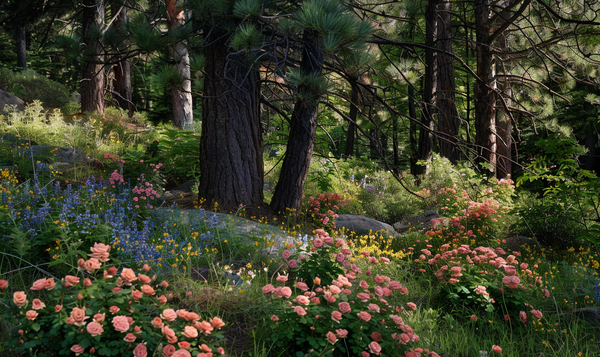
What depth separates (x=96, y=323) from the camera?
1746 mm

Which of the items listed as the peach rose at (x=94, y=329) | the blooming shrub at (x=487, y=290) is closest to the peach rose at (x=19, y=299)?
the peach rose at (x=94, y=329)

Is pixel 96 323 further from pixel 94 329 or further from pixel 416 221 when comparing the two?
pixel 416 221

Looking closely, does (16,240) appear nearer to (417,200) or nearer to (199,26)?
(199,26)

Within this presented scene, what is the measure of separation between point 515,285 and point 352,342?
146cm

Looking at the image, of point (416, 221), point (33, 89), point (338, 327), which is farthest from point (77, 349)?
point (33, 89)

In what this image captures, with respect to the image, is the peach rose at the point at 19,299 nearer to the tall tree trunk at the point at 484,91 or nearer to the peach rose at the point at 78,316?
the peach rose at the point at 78,316

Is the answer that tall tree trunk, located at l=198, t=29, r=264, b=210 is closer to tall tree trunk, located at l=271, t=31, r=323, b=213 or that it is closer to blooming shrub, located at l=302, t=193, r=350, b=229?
tall tree trunk, located at l=271, t=31, r=323, b=213

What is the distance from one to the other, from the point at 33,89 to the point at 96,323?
14867 mm

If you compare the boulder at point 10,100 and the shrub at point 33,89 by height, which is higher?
the shrub at point 33,89

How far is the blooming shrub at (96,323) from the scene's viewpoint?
179 cm

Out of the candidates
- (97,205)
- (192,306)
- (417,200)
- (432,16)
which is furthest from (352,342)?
(432,16)

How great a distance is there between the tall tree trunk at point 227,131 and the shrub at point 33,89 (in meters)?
10.7

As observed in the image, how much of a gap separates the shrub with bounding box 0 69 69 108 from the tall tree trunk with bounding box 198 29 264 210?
10673 millimetres

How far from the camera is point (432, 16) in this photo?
755cm
